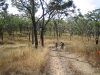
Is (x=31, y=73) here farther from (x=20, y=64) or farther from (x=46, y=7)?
(x=46, y=7)

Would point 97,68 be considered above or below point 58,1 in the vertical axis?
below

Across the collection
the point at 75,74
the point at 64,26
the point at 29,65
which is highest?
the point at 64,26

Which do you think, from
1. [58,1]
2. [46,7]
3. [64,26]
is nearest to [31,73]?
[58,1]

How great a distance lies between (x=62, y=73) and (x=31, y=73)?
214 centimetres

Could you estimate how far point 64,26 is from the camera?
3029 inches

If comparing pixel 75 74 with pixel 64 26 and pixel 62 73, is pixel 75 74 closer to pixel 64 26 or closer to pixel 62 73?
pixel 62 73

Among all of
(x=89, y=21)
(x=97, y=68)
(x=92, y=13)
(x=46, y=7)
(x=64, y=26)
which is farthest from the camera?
(x=64, y=26)

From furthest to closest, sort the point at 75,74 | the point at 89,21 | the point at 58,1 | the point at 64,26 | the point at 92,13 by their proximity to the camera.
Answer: the point at 64,26 → the point at 89,21 → the point at 92,13 → the point at 58,1 → the point at 75,74

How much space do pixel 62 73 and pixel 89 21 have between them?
51.5 meters

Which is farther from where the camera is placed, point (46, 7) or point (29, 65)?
point (46, 7)

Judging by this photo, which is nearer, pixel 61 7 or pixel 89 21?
pixel 61 7

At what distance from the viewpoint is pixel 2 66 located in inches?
301

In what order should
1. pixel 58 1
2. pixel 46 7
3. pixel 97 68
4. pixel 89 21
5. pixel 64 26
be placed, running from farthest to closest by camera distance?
pixel 64 26 → pixel 89 21 → pixel 46 7 → pixel 58 1 → pixel 97 68

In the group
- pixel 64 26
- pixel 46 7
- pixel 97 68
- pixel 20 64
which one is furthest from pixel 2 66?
pixel 64 26
